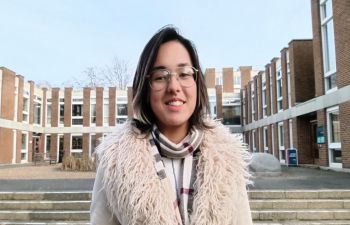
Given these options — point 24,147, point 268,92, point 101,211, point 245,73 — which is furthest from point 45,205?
point 245,73

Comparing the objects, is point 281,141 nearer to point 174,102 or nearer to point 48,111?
point 174,102

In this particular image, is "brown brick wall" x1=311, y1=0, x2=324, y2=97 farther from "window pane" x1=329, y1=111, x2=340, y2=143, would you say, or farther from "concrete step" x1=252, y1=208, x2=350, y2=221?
"concrete step" x1=252, y1=208, x2=350, y2=221

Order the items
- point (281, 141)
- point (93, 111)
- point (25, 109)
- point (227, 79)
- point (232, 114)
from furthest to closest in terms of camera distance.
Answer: point (227, 79)
point (232, 114)
point (93, 111)
point (25, 109)
point (281, 141)

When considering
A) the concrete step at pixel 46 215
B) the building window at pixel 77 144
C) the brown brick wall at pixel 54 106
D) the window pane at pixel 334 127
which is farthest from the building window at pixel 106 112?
the concrete step at pixel 46 215

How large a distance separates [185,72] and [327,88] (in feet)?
53.0

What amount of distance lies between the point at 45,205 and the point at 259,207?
4503 millimetres

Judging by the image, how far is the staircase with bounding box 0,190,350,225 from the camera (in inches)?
270

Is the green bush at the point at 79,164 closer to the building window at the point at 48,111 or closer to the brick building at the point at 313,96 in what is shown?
the brick building at the point at 313,96

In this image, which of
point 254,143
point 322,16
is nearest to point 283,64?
point 322,16

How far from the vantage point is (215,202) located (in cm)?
122

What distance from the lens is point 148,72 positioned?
128 cm

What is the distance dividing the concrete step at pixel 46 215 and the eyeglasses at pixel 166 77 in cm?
639

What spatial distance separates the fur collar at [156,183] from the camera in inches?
46.3

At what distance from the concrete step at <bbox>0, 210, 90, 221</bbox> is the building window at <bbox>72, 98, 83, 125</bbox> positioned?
30.3 m
